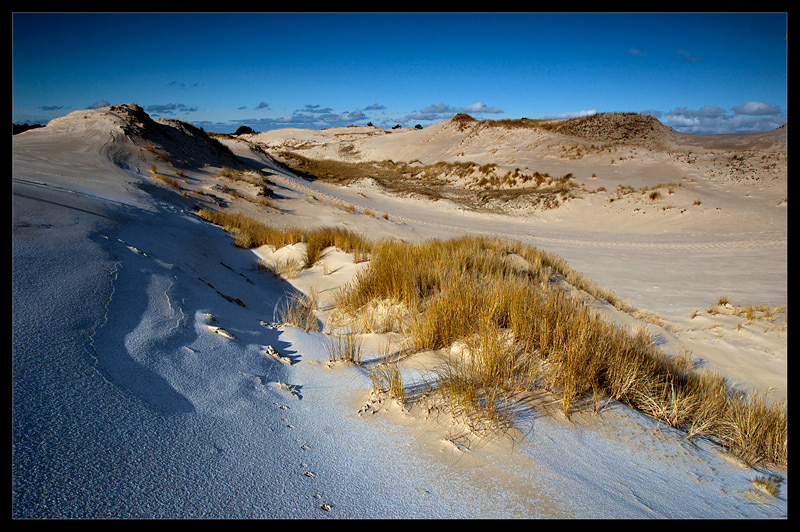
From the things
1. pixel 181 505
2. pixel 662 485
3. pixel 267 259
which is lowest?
pixel 662 485

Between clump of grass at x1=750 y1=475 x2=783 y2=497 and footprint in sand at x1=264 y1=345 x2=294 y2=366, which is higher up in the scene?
footprint in sand at x1=264 y1=345 x2=294 y2=366

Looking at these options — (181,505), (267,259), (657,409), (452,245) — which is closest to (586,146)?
(452,245)

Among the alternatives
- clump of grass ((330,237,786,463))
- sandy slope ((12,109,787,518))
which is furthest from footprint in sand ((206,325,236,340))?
clump of grass ((330,237,786,463))

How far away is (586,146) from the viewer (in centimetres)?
2978

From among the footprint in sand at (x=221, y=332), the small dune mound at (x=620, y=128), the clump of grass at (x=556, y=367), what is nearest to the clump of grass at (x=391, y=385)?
the clump of grass at (x=556, y=367)

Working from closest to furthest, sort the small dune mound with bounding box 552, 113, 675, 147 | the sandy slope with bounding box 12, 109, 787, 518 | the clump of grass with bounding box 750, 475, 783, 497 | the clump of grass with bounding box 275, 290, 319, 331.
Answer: the sandy slope with bounding box 12, 109, 787, 518, the clump of grass with bounding box 750, 475, 783, 497, the clump of grass with bounding box 275, 290, 319, 331, the small dune mound with bounding box 552, 113, 675, 147

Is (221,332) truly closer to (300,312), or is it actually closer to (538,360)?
(300,312)

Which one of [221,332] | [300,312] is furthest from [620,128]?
[221,332]

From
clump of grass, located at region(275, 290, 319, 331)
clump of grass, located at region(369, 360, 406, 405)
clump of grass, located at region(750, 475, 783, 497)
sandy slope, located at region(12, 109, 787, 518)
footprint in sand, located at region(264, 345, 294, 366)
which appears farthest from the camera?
clump of grass, located at region(275, 290, 319, 331)

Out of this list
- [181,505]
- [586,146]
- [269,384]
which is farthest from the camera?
[586,146]

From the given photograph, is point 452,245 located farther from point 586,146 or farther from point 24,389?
point 586,146

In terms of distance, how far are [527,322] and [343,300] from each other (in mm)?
2166

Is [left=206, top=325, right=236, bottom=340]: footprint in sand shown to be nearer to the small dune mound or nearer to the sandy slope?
the sandy slope

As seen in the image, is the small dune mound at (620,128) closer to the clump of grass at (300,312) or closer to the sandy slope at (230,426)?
the clump of grass at (300,312)
